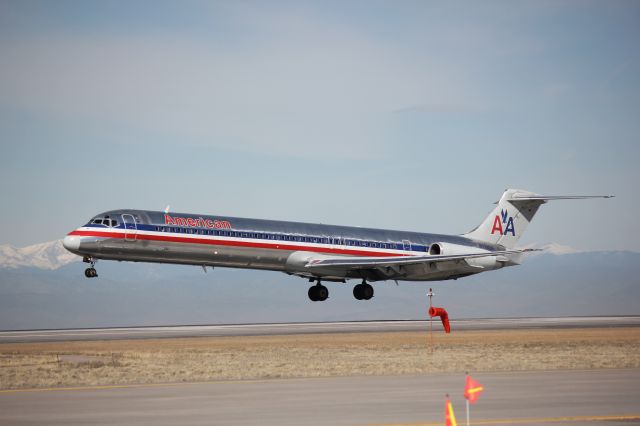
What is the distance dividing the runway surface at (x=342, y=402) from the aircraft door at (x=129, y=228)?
22623 mm

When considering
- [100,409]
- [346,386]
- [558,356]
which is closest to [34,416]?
[100,409]

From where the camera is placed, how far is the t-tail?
61969 millimetres

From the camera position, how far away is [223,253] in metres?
47.6

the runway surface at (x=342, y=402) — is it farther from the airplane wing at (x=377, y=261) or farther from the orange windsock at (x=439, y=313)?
the airplane wing at (x=377, y=261)

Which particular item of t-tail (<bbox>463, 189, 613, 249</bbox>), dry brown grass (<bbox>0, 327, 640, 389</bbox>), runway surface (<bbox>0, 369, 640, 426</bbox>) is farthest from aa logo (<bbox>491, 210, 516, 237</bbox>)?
runway surface (<bbox>0, 369, 640, 426</bbox>)

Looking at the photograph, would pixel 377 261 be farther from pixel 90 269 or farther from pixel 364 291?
pixel 90 269

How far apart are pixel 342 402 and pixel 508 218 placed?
146 feet

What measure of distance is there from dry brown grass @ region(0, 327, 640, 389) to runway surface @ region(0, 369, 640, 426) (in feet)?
8.84

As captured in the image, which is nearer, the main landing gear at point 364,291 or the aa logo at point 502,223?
the main landing gear at point 364,291

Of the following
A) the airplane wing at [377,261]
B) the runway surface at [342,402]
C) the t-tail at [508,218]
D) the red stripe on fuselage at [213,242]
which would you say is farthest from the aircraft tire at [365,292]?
the runway surface at [342,402]

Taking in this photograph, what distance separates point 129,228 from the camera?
45406 mm

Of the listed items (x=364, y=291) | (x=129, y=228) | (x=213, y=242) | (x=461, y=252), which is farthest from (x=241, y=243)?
(x=461, y=252)

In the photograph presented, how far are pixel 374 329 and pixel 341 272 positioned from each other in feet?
14.0

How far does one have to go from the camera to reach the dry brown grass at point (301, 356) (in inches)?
1048
